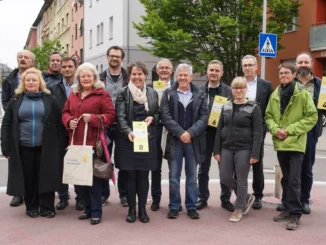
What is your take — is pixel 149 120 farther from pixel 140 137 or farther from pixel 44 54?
pixel 44 54

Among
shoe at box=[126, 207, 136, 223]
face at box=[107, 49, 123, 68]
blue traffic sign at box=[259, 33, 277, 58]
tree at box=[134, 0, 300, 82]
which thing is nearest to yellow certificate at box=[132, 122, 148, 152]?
shoe at box=[126, 207, 136, 223]

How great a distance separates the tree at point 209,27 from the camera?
20859mm

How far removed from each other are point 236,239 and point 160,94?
2221 millimetres

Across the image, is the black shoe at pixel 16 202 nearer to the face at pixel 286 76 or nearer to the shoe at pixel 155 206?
the shoe at pixel 155 206

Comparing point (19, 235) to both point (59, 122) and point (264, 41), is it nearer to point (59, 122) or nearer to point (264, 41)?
point (59, 122)

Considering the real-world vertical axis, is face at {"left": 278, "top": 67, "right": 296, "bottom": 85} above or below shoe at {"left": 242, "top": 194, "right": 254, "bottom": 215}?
above

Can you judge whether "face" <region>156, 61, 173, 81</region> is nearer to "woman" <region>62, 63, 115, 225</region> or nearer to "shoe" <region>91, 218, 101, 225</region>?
"woman" <region>62, 63, 115, 225</region>

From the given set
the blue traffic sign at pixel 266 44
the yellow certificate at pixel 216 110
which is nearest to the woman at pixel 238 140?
the yellow certificate at pixel 216 110

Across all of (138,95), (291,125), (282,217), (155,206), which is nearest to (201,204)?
(155,206)

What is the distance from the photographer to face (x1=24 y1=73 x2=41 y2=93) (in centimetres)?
577

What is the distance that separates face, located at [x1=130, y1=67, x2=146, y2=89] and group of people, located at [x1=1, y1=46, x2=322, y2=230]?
1 cm

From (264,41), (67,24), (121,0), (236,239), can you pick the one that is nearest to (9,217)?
(236,239)

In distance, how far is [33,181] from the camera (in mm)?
5992

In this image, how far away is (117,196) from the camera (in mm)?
7078
